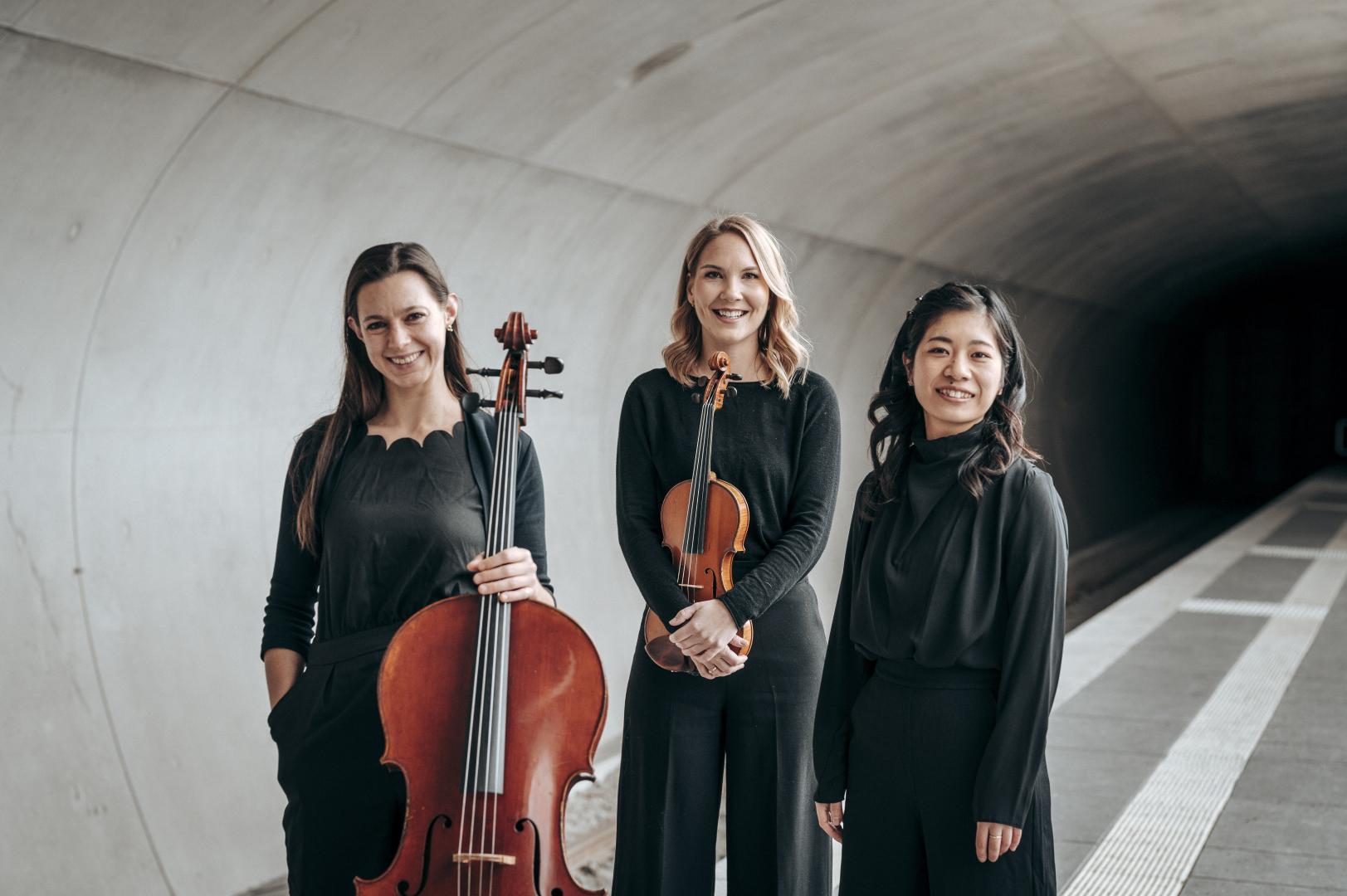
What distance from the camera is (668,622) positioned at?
277 cm

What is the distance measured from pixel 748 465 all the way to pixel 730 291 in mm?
374

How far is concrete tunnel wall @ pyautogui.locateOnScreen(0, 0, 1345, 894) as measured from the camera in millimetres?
4270

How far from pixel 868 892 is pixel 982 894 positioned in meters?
0.22

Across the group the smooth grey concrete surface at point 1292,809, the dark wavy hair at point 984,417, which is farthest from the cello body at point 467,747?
the smooth grey concrete surface at point 1292,809

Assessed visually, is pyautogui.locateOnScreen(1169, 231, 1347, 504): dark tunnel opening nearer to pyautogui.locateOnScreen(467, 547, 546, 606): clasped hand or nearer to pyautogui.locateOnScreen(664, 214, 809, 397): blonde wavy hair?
pyautogui.locateOnScreen(664, 214, 809, 397): blonde wavy hair

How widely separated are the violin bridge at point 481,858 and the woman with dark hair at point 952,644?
64cm

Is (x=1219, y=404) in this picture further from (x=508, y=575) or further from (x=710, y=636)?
(x=508, y=575)

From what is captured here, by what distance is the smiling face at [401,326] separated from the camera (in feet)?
8.45

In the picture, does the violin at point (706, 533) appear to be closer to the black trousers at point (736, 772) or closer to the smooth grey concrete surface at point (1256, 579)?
the black trousers at point (736, 772)

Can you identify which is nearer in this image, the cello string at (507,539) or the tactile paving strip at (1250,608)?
the cello string at (507,539)

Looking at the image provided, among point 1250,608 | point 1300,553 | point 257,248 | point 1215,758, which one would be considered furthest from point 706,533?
point 1300,553

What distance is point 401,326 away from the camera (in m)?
2.57

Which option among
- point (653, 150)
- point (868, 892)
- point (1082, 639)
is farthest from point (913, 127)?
point (868, 892)

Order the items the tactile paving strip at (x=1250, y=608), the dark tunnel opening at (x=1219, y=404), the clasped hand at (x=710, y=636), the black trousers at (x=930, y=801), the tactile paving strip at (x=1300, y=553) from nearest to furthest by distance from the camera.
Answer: the black trousers at (x=930, y=801), the clasped hand at (x=710, y=636), the tactile paving strip at (x=1250, y=608), the tactile paving strip at (x=1300, y=553), the dark tunnel opening at (x=1219, y=404)
